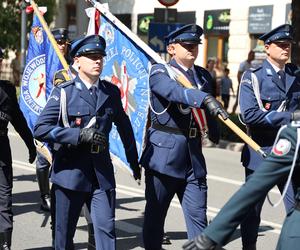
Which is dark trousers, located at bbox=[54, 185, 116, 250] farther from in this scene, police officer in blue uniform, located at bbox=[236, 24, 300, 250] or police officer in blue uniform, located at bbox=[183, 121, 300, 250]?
police officer in blue uniform, located at bbox=[183, 121, 300, 250]

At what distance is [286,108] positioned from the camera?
5859 mm

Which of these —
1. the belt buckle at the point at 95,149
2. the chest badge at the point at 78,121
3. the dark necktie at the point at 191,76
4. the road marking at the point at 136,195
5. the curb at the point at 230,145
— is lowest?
the curb at the point at 230,145

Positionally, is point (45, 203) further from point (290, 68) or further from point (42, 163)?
point (290, 68)

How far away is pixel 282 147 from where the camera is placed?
331 cm

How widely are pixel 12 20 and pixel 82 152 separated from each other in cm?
2554

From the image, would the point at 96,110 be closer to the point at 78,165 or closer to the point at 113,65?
the point at 78,165

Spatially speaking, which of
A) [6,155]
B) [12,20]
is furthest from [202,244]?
[12,20]

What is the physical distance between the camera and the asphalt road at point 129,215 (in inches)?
275

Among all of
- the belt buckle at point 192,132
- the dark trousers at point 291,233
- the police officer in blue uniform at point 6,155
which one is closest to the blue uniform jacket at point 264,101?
the belt buckle at point 192,132

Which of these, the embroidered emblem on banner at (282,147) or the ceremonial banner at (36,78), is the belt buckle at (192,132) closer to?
the embroidered emblem on banner at (282,147)

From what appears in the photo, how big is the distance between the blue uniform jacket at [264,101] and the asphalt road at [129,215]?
4.59ft

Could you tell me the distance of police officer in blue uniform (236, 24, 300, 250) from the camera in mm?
5734

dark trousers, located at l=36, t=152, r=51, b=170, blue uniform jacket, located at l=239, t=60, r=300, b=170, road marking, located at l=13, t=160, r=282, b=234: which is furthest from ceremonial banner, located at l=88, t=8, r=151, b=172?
dark trousers, located at l=36, t=152, r=51, b=170

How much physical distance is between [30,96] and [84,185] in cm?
281
